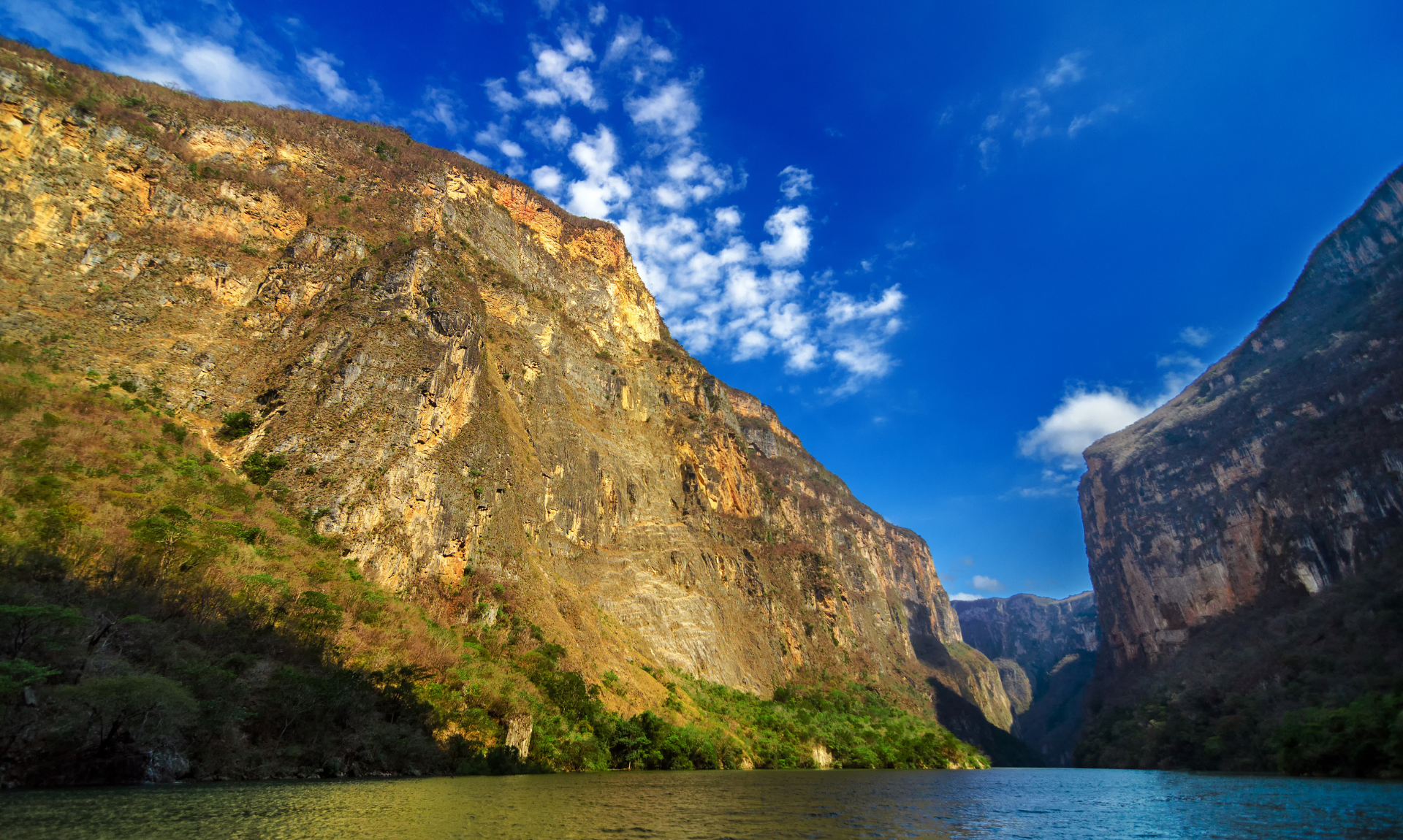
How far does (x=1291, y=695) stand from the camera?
63656 millimetres

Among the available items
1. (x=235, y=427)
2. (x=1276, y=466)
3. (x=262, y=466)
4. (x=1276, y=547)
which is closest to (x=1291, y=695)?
(x=1276, y=547)

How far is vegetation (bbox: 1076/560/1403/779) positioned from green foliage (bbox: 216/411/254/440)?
78.9 m

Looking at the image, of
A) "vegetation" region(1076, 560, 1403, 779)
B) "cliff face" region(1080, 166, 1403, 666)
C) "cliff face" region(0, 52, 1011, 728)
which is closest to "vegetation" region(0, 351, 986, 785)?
"cliff face" region(0, 52, 1011, 728)

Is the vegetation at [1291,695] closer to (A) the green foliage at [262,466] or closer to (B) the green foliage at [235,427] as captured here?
(A) the green foliage at [262,466]

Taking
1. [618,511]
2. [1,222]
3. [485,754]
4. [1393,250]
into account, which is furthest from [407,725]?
[1393,250]

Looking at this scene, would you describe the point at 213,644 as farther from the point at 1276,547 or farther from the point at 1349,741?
the point at 1276,547

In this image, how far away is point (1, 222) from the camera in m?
40.9

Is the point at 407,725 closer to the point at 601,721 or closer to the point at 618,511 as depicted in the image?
the point at 601,721

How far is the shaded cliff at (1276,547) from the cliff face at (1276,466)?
0.36 metres

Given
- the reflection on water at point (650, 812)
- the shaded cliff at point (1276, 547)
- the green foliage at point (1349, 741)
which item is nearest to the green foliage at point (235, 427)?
the reflection on water at point (650, 812)

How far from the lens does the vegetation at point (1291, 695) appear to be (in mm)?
40156

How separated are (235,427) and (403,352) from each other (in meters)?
13.5

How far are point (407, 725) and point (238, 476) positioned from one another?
21610mm

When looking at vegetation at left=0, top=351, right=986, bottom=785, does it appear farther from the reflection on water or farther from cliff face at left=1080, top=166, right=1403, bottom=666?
cliff face at left=1080, top=166, right=1403, bottom=666
